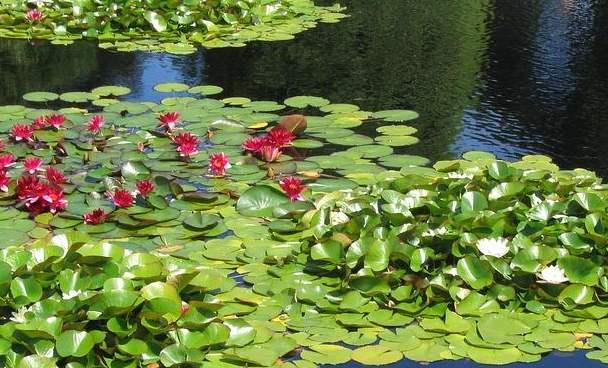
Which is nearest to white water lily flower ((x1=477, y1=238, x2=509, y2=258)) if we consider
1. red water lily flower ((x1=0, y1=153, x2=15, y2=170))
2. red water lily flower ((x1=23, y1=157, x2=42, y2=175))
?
red water lily flower ((x1=23, y1=157, x2=42, y2=175))

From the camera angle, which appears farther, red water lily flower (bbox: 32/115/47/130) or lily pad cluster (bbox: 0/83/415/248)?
red water lily flower (bbox: 32/115/47/130)

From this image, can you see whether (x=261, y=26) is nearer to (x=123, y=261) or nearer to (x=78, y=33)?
(x=78, y=33)

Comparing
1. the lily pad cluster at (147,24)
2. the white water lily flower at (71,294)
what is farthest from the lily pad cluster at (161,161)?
the lily pad cluster at (147,24)

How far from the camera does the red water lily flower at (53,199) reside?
445cm

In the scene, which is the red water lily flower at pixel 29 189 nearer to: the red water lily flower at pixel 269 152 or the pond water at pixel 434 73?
the red water lily flower at pixel 269 152

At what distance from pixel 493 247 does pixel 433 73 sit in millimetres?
4030

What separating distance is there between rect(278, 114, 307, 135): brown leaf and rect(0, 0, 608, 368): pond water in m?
0.63

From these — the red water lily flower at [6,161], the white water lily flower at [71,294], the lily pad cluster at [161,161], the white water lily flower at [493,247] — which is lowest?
the lily pad cluster at [161,161]

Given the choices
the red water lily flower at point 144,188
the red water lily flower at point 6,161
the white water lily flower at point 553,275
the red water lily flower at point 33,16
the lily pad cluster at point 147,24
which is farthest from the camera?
the red water lily flower at point 33,16

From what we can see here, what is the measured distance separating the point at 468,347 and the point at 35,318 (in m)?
1.44

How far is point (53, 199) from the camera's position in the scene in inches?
176

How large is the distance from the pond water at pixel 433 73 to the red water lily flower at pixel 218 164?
1123 millimetres

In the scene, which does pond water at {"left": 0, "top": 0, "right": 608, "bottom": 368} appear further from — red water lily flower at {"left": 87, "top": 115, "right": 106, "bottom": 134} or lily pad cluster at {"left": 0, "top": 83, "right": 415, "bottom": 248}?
red water lily flower at {"left": 87, "top": 115, "right": 106, "bottom": 134}

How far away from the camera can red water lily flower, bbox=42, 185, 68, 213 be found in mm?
4452
